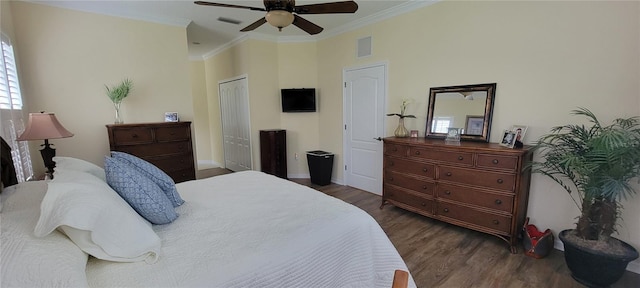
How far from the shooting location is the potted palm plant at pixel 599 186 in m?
1.78

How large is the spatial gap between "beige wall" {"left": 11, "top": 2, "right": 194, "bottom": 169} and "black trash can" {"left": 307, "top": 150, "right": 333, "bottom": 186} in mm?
2245

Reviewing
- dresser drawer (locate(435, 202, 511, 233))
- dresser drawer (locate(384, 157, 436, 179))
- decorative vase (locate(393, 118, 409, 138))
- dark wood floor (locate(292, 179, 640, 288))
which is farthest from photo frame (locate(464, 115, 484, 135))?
dark wood floor (locate(292, 179, 640, 288))

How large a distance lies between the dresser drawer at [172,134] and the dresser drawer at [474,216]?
3.27 m

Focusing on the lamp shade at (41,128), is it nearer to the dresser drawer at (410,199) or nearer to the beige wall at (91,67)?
the beige wall at (91,67)

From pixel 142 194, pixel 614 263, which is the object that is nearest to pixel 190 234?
pixel 142 194

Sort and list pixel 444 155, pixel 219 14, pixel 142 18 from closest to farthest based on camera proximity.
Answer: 1. pixel 444 155
2. pixel 142 18
3. pixel 219 14

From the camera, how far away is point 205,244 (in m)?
1.19

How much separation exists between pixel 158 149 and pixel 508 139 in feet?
12.9

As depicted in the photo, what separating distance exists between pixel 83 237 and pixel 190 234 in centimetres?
41

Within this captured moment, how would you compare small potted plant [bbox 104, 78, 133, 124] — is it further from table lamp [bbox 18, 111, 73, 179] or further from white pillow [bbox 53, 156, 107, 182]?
white pillow [bbox 53, 156, 107, 182]

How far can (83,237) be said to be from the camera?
0.99 metres

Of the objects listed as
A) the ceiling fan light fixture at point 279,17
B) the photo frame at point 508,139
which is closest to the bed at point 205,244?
the ceiling fan light fixture at point 279,17

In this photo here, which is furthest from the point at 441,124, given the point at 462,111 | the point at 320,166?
the point at 320,166

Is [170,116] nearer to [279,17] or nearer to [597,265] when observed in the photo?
[279,17]
